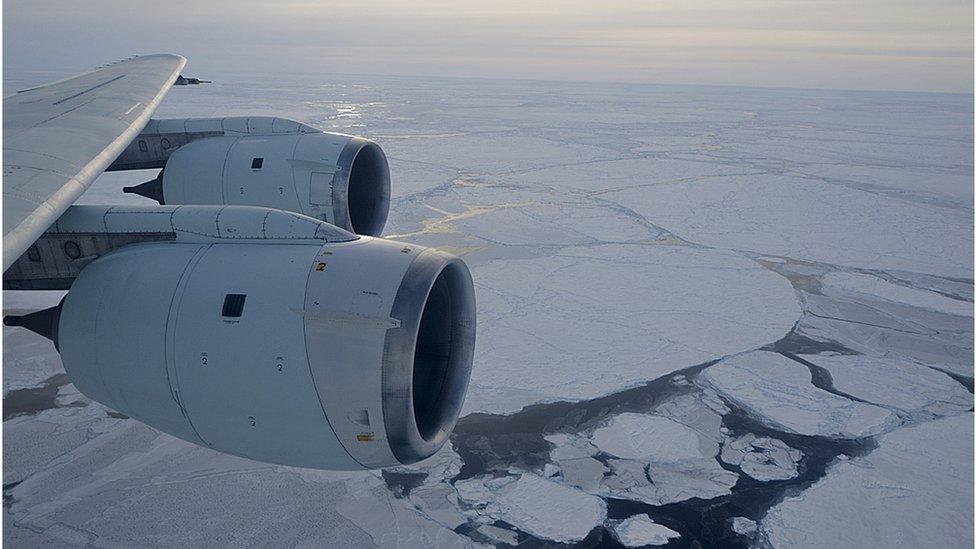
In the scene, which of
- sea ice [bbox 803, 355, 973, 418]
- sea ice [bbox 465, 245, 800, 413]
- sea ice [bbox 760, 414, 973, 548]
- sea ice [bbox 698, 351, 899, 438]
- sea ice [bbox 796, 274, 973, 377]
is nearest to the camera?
sea ice [bbox 760, 414, 973, 548]

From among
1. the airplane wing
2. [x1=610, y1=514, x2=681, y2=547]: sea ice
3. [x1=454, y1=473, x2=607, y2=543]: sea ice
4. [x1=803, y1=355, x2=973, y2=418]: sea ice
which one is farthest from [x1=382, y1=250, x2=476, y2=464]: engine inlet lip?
[x1=803, y1=355, x2=973, y2=418]: sea ice

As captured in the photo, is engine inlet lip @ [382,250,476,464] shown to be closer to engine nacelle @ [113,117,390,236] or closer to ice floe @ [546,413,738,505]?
engine nacelle @ [113,117,390,236]

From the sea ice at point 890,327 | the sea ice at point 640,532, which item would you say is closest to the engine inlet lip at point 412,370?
the sea ice at point 640,532

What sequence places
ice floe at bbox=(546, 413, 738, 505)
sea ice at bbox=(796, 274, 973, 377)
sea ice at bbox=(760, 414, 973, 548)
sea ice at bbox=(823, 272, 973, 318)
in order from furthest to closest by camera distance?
sea ice at bbox=(823, 272, 973, 318) < sea ice at bbox=(796, 274, 973, 377) < ice floe at bbox=(546, 413, 738, 505) < sea ice at bbox=(760, 414, 973, 548)

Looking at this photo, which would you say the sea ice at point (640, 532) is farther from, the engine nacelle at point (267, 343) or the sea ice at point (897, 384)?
the sea ice at point (897, 384)

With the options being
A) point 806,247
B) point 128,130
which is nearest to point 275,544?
point 128,130

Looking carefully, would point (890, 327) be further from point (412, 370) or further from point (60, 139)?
point (60, 139)
